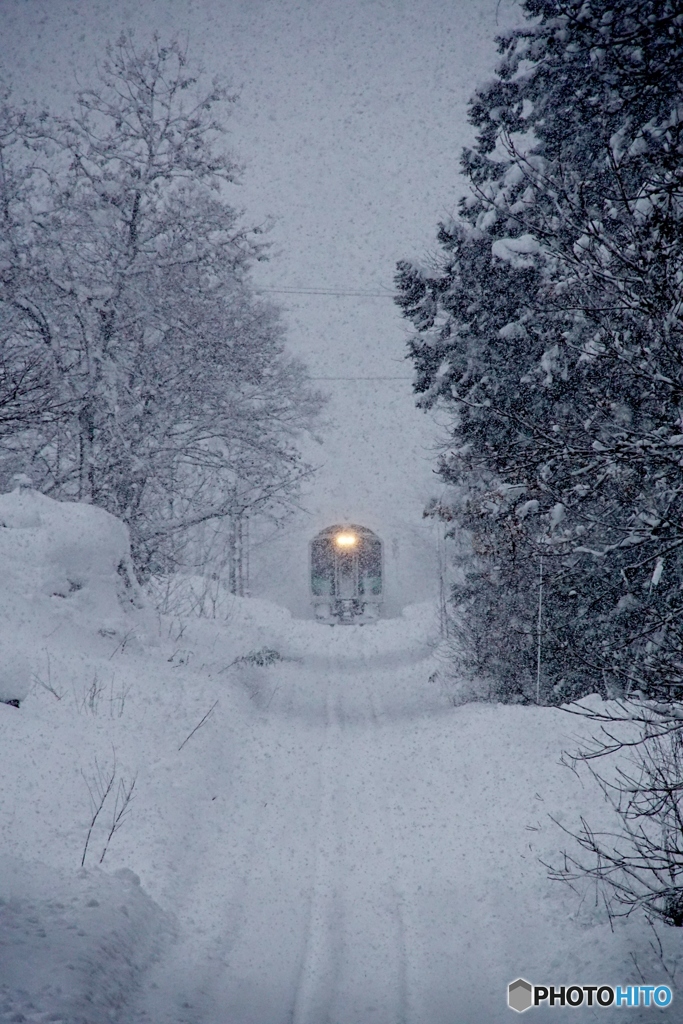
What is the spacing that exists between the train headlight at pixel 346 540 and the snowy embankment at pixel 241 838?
71.6 ft

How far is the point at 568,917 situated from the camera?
17.8 ft

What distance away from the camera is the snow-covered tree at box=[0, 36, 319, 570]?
43.0ft

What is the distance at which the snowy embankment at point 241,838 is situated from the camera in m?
4.47

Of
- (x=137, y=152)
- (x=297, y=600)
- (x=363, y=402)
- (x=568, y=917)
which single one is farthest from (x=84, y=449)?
(x=363, y=402)

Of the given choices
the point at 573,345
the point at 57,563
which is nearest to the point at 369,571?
the point at 57,563

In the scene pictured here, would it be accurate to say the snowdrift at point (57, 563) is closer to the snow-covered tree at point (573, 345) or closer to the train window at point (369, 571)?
the snow-covered tree at point (573, 345)

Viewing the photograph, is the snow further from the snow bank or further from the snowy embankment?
the snow bank

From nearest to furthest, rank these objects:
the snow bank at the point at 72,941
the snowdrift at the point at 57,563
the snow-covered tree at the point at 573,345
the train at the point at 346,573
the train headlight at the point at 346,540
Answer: the snow bank at the point at 72,941 < the snow-covered tree at the point at 573,345 < the snowdrift at the point at 57,563 < the train at the point at 346,573 < the train headlight at the point at 346,540

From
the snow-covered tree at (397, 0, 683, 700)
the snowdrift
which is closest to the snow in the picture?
the snow-covered tree at (397, 0, 683, 700)

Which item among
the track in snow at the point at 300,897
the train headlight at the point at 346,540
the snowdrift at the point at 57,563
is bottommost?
the track in snow at the point at 300,897

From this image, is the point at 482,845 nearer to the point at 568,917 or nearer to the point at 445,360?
the point at 568,917

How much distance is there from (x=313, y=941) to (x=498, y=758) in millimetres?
4501

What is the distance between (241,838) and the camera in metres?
7.30

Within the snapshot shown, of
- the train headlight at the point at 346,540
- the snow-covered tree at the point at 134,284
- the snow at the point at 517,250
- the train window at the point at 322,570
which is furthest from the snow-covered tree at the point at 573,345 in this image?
the train headlight at the point at 346,540
